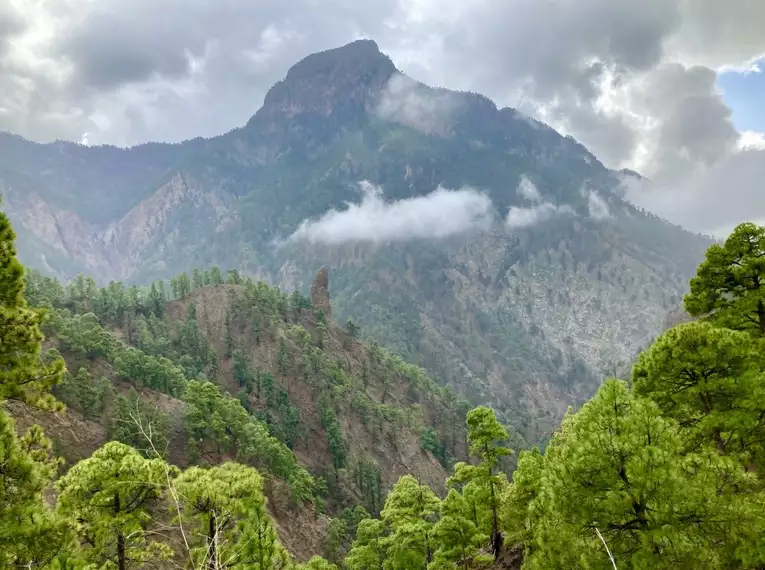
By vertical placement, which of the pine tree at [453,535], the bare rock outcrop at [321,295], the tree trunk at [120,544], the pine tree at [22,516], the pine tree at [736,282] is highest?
the bare rock outcrop at [321,295]

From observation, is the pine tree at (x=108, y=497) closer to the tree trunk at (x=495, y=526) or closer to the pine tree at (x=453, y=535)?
the pine tree at (x=453, y=535)

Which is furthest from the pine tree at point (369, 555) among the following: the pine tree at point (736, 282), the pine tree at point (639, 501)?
the pine tree at point (736, 282)

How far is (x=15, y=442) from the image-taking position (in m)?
11.8

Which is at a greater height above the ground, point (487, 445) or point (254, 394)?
point (254, 394)

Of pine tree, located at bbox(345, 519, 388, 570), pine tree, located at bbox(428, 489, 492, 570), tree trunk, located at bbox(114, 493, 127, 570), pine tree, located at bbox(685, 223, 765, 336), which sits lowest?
pine tree, located at bbox(345, 519, 388, 570)

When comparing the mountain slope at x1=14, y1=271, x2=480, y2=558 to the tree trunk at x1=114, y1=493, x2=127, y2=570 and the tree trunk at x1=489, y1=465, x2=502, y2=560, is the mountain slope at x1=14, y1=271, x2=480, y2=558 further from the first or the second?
the tree trunk at x1=489, y1=465, x2=502, y2=560

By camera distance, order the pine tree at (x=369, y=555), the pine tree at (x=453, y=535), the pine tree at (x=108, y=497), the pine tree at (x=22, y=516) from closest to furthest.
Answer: the pine tree at (x=22, y=516) → the pine tree at (x=108, y=497) → the pine tree at (x=453, y=535) → the pine tree at (x=369, y=555)

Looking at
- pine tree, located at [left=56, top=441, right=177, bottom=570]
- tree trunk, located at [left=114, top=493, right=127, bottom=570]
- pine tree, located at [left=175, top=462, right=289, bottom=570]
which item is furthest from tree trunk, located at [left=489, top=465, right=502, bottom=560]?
tree trunk, located at [left=114, top=493, right=127, bottom=570]

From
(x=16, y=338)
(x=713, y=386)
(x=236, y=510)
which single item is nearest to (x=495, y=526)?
(x=713, y=386)

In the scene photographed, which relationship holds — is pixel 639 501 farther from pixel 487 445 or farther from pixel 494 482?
pixel 494 482

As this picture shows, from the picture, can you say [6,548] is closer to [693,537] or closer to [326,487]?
[693,537]

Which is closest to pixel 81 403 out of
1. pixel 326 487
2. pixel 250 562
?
pixel 326 487

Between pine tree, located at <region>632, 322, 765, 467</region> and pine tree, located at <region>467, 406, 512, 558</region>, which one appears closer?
pine tree, located at <region>632, 322, 765, 467</region>

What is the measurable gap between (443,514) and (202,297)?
13997 centimetres
